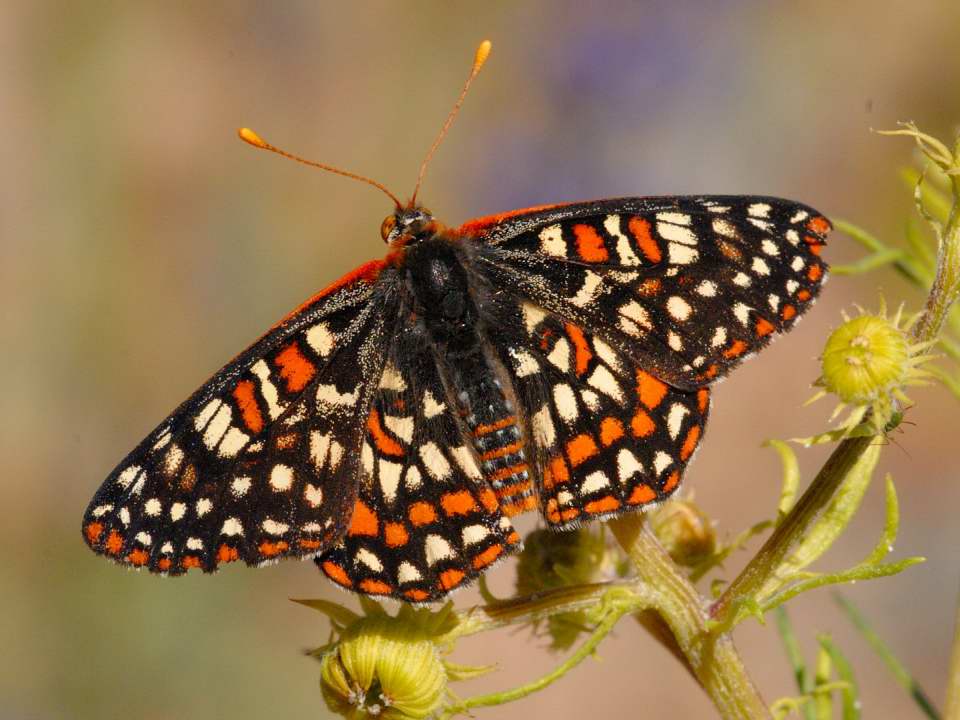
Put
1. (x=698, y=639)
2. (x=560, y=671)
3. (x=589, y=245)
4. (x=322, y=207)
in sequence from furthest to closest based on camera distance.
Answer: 1. (x=322, y=207)
2. (x=589, y=245)
3. (x=698, y=639)
4. (x=560, y=671)

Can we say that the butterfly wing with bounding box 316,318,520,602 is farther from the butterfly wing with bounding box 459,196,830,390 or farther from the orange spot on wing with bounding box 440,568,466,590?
the butterfly wing with bounding box 459,196,830,390

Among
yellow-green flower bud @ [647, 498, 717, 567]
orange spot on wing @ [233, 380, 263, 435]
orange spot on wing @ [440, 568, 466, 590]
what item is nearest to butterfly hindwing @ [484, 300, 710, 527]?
orange spot on wing @ [440, 568, 466, 590]

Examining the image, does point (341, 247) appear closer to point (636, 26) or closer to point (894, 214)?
point (636, 26)

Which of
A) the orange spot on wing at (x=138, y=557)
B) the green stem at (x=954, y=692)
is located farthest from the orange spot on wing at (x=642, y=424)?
the orange spot on wing at (x=138, y=557)

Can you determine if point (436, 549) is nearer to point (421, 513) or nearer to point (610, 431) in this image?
point (421, 513)

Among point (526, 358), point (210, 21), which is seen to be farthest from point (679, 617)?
point (210, 21)

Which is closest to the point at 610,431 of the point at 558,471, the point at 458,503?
the point at 558,471
